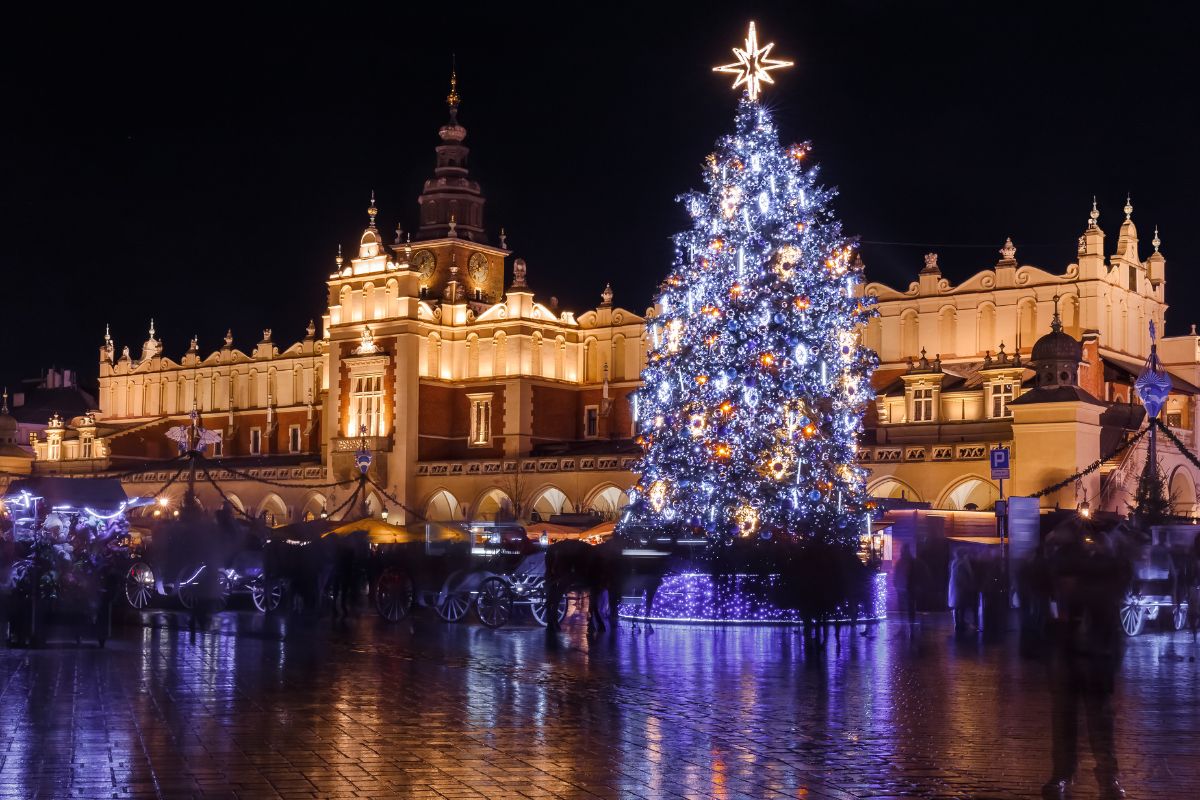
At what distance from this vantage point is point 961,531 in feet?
138

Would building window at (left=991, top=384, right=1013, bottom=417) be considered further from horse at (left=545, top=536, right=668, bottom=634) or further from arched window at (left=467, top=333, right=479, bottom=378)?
horse at (left=545, top=536, right=668, bottom=634)

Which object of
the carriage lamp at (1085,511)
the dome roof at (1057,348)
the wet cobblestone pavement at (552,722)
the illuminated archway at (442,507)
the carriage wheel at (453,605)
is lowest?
the wet cobblestone pavement at (552,722)

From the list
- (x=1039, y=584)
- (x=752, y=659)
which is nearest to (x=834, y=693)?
(x=1039, y=584)

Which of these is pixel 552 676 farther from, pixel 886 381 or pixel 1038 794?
pixel 886 381

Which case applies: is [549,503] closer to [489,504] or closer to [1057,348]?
[489,504]

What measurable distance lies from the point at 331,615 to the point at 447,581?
2.91 meters

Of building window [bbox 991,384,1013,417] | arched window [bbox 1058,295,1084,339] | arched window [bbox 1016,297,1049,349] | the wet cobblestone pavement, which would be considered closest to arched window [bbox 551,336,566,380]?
arched window [bbox 1016,297,1049,349]

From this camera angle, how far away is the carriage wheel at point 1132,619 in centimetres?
2528

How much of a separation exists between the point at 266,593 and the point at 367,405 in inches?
1534

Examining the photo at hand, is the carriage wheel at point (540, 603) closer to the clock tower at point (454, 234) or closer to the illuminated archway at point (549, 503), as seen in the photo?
the illuminated archway at point (549, 503)

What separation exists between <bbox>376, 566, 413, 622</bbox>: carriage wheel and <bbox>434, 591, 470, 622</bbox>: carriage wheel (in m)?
0.74

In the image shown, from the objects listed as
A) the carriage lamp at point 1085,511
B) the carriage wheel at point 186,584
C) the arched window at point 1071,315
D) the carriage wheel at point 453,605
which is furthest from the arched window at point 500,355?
the carriage wheel at point 453,605

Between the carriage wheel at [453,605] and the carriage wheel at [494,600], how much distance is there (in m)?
1.20

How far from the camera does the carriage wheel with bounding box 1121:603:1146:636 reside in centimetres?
2528
